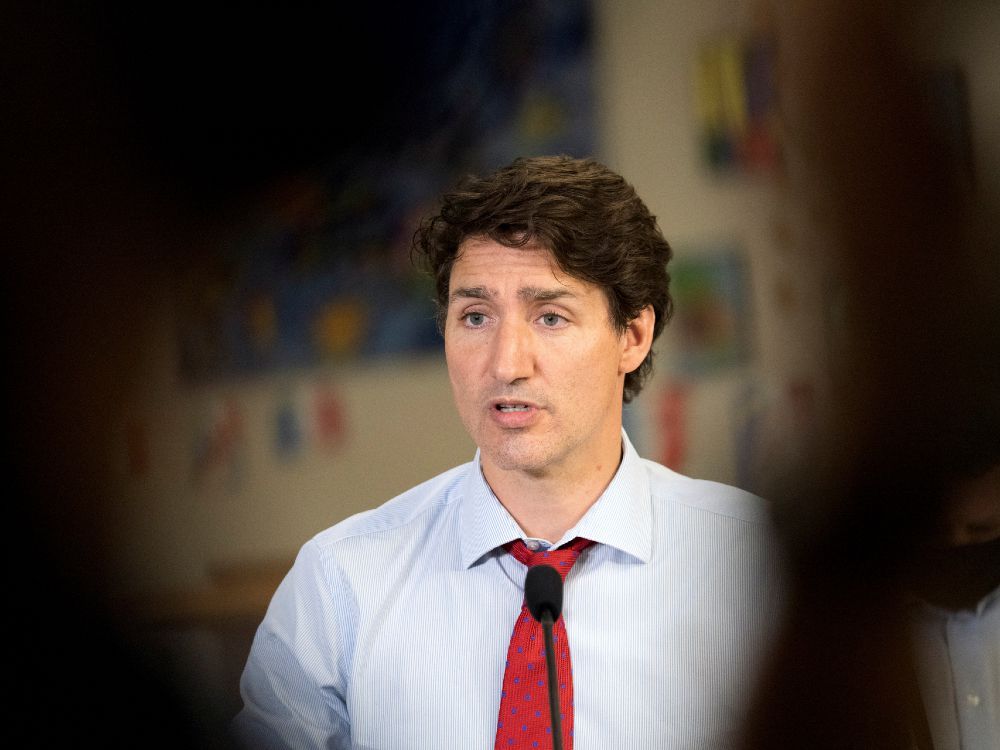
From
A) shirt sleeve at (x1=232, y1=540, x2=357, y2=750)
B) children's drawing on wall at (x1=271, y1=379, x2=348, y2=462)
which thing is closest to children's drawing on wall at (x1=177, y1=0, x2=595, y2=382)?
children's drawing on wall at (x1=271, y1=379, x2=348, y2=462)

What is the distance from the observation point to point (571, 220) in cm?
84

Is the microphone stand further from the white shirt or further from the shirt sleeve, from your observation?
the shirt sleeve

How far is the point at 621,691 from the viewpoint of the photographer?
0.82 metres

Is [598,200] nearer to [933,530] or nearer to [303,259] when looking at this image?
[303,259]

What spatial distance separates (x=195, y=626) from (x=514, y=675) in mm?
278

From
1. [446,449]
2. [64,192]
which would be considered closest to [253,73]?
[64,192]

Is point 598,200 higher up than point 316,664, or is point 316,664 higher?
point 598,200

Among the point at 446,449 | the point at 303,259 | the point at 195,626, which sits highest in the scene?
the point at 303,259

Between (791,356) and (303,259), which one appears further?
(303,259)

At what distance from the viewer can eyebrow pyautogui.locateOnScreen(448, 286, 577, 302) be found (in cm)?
83

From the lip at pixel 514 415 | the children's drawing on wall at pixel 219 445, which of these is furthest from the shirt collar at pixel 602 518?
the children's drawing on wall at pixel 219 445

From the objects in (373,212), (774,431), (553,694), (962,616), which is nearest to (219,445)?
(373,212)

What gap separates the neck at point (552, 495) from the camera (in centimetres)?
89

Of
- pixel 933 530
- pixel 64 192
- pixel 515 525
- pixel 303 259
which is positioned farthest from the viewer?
pixel 515 525
